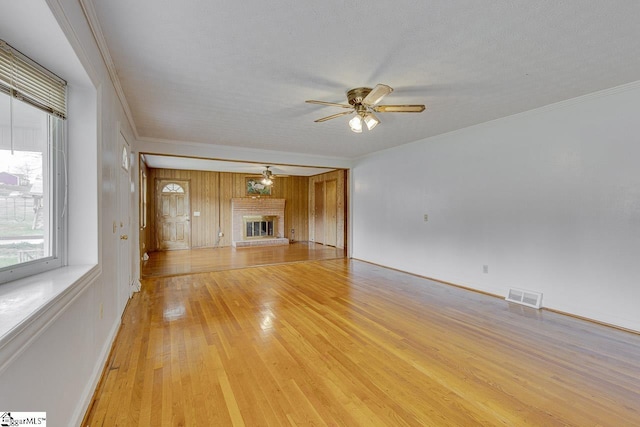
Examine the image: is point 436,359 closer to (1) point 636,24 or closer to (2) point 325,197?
(1) point 636,24

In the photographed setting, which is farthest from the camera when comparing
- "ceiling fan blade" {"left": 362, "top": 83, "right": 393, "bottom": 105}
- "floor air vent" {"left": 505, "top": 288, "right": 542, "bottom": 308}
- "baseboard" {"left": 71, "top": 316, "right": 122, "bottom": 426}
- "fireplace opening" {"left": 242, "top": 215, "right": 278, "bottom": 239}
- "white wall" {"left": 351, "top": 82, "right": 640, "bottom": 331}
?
"fireplace opening" {"left": 242, "top": 215, "right": 278, "bottom": 239}

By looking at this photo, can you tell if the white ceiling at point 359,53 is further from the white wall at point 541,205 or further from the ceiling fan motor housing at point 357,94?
the white wall at point 541,205

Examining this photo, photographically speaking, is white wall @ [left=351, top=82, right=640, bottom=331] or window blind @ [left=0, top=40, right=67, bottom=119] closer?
window blind @ [left=0, top=40, right=67, bottom=119]

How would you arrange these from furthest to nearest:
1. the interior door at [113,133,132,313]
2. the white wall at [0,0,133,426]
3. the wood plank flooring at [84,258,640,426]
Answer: the interior door at [113,133,132,313] < the wood plank flooring at [84,258,640,426] < the white wall at [0,0,133,426]

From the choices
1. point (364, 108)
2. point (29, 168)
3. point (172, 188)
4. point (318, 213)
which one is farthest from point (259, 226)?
point (29, 168)

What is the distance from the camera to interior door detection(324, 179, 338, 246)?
882cm

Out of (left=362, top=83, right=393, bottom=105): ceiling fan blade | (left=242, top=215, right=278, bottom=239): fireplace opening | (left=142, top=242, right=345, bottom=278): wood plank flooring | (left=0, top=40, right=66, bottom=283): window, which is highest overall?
(left=362, top=83, right=393, bottom=105): ceiling fan blade

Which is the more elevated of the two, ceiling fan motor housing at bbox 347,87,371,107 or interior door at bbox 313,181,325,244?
ceiling fan motor housing at bbox 347,87,371,107

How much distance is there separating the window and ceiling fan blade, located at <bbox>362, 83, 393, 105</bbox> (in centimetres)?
221

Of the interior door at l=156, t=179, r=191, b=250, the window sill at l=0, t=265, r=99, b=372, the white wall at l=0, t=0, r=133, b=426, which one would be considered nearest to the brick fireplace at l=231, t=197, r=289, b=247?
the interior door at l=156, t=179, r=191, b=250

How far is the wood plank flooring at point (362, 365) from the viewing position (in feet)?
5.65

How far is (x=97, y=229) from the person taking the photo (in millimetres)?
1947

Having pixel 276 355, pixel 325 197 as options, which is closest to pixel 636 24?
pixel 276 355

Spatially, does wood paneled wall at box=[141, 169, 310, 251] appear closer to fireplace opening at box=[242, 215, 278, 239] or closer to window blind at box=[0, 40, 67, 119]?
fireplace opening at box=[242, 215, 278, 239]
